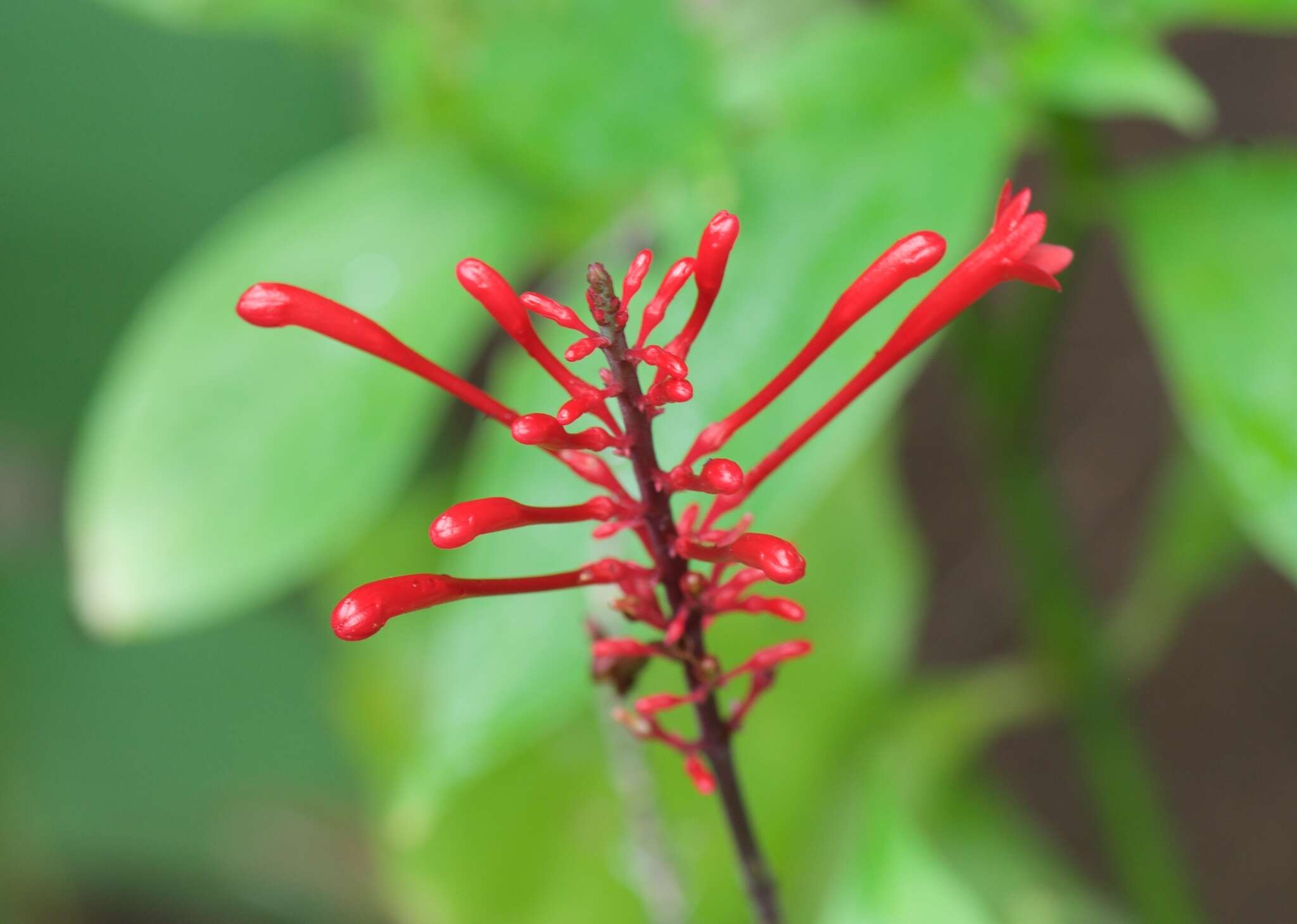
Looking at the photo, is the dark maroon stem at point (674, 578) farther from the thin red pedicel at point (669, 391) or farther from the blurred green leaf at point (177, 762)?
the blurred green leaf at point (177, 762)

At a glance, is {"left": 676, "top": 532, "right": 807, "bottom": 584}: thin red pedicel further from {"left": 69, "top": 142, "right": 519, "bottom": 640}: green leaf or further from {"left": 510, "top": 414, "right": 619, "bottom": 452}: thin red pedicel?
{"left": 69, "top": 142, "right": 519, "bottom": 640}: green leaf

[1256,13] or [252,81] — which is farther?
[252,81]

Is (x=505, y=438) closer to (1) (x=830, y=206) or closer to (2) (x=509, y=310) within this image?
(1) (x=830, y=206)

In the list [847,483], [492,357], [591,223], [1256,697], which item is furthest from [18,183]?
[1256,697]

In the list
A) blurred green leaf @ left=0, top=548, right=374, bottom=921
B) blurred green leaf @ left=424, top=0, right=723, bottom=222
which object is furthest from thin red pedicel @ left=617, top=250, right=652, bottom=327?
blurred green leaf @ left=0, top=548, right=374, bottom=921

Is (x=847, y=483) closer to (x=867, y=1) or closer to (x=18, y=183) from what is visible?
(x=867, y=1)
